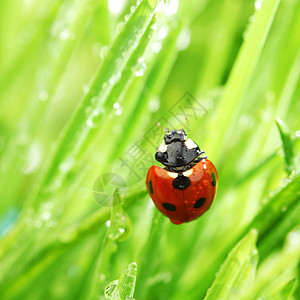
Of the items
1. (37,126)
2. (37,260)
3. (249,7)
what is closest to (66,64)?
(37,126)

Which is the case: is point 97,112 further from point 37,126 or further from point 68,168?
point 37,126

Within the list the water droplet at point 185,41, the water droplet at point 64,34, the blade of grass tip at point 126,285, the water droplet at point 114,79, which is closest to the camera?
the blade of grass tip at point 126,285

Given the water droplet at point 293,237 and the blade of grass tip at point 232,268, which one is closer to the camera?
the blade of grass tip at point 232,268

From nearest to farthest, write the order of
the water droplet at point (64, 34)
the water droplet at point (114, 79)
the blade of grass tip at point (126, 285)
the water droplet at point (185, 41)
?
the blade of grass tip at point (126, 285), the water droplet at point (114, 79), the water droplet at point (64, 34), the water droplet at point (185, 41)

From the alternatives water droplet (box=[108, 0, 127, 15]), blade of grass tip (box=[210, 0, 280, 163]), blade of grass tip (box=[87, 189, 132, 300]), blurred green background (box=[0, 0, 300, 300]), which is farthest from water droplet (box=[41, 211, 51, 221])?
water droplet (box=[108, 0, 127, 15])

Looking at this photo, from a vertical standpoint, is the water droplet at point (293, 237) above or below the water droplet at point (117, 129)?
below

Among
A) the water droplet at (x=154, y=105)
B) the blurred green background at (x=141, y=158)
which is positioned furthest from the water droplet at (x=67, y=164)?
the water droplet at (x=154, y=105)

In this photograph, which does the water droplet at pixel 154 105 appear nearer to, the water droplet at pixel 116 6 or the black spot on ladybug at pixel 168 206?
the water droplet at pixel 116 6
